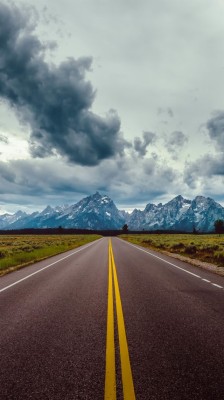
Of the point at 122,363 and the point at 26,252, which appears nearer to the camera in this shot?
the point at 122,363

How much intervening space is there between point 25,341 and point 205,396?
3.33m

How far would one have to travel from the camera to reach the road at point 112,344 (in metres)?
3.86

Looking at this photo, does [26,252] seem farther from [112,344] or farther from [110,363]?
[110,363]

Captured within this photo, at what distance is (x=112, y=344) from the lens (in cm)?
536

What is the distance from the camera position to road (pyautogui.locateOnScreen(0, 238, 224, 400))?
3855 millimetres

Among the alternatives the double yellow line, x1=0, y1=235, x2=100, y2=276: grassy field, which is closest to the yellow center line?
the double yellow line

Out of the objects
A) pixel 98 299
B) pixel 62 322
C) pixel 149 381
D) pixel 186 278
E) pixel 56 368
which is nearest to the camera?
pixel 149 381

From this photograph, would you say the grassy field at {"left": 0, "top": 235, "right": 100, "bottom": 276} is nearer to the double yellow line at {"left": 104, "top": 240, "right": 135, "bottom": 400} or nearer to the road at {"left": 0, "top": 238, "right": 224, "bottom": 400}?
the road at {"left": 0, "top": 238, "right": 224, "bottom": 400}

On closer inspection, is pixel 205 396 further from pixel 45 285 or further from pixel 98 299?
Result: pixel 45 285

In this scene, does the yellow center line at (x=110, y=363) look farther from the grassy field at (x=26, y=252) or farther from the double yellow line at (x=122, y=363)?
the grassy field at (x=26, y=252)

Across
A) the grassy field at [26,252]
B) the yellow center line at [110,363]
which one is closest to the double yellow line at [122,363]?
the yellow center line at [110,363]

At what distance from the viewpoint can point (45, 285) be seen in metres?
11.7

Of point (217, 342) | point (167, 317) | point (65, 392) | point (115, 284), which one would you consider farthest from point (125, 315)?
point (115, 284)

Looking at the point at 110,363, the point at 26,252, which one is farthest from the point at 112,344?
the point at 26,252
